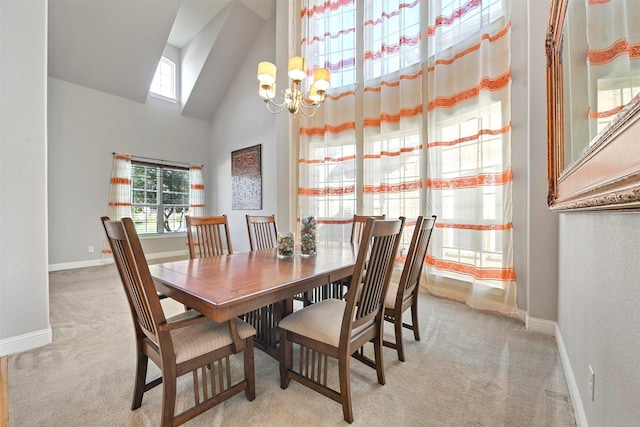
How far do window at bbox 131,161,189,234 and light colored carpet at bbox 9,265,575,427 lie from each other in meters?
3.94

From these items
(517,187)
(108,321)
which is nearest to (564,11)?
(517,187)

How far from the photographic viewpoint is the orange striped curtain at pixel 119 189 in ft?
17.2

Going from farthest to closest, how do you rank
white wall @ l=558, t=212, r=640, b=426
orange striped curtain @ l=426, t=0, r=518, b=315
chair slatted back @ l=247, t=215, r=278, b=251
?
1. chair slatted back @ l=247, t=215, r=278, b=251
2. orange striped curtain @ l=426, t=0, r=518, b=315
3. white wall @ l=558, t=212, r=640, b=426

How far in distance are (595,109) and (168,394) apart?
79.7 inches

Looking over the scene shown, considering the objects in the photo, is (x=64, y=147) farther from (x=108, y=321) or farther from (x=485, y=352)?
(x=485, y=352)

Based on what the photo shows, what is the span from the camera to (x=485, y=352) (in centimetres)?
199

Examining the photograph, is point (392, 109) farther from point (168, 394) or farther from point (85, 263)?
point (85, 263)

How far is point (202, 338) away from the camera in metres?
1.30

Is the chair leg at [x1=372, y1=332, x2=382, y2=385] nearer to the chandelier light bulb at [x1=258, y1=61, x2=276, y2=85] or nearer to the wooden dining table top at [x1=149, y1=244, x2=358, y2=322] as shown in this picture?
the wooden dining table top at [x1=149, y1=244, x2=358, y2=322]

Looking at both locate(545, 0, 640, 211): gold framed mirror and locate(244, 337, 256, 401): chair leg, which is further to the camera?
locate(244, 337, 256, 401): chair leg

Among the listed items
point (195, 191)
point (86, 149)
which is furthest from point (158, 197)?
point (86, 149)

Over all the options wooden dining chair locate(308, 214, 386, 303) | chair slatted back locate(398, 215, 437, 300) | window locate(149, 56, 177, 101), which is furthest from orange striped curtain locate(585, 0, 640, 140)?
window locate(149, 56, 177, 101)

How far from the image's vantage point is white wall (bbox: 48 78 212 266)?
4684mm

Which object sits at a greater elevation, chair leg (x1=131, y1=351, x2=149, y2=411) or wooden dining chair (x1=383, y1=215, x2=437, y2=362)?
wooden dining chair (x1=383, y1=215, x2=437, y2=362)
